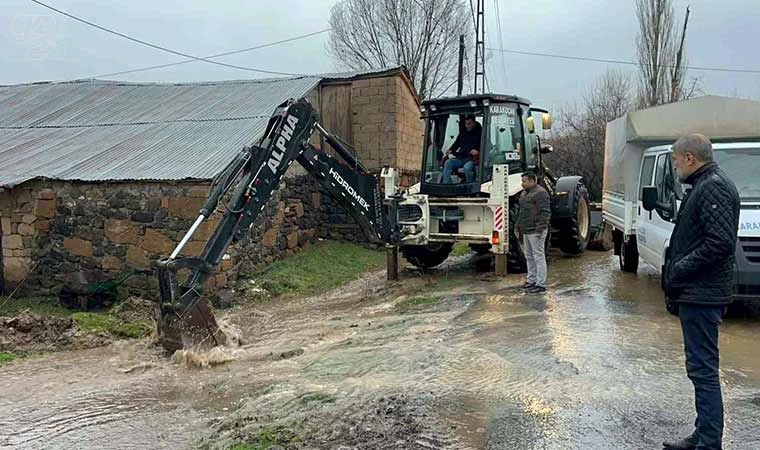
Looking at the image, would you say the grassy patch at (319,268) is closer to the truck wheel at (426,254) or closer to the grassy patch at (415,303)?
the truck wheel at (426,254)

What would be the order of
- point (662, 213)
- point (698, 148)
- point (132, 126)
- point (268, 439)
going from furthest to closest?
point (132, 126)
point (662, 213)
point (268, 439)
point (698, 148)

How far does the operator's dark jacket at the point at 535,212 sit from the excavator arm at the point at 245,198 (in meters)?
2.35

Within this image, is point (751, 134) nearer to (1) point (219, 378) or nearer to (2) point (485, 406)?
(2) point (485, 406)

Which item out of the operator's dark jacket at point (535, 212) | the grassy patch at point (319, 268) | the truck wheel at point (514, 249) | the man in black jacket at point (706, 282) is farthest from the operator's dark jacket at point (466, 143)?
the man in black jacket at point (706, 282)

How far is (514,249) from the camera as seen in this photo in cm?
1144

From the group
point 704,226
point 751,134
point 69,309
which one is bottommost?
point 69,309

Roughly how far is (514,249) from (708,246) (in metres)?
7.49

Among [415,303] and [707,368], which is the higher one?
[707,368]

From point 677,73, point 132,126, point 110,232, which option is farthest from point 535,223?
point 677,73

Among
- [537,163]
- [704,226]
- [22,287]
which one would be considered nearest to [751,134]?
[537,163]

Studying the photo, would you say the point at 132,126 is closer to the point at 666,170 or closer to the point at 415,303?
the point at 415,303

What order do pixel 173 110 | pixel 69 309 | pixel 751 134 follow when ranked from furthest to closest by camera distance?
pixel 173 110 < pixel 69 309 < pixel 751 134

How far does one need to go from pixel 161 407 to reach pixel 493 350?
3261 mm

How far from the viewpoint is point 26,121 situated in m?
17.4
